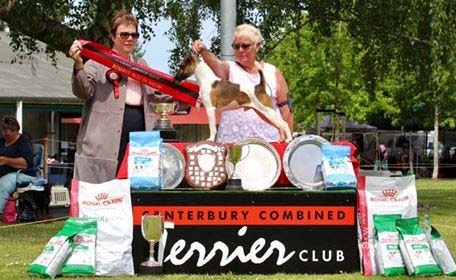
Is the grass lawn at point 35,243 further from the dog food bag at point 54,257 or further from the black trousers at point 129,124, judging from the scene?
the black trousers at point 129,124

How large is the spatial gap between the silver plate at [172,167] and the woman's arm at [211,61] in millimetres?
596

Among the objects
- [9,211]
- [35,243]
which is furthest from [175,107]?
[9,211]

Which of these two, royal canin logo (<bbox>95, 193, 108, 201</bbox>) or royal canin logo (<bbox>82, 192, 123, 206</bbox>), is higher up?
royal canin logo (<bbox>95, 193, 108, 201</bbox>)

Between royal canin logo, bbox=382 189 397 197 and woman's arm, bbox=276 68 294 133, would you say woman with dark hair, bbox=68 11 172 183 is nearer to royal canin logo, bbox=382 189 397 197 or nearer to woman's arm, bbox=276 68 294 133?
woman's arm, bbox=276 68 294 133

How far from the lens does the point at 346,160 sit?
17.1 feet

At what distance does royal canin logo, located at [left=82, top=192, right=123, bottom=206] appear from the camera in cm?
508


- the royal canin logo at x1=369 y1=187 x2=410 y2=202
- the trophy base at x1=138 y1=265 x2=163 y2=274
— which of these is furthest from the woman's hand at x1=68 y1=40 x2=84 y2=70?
the royal canin logo at x1=369 y1=187 x2=410 y2=202

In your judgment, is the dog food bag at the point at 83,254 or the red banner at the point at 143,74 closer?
the dog food bag at the point at 83,254

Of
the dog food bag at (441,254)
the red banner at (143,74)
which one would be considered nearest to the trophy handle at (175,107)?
the red banner at (143,74)

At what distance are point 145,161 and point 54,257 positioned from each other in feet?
2.50

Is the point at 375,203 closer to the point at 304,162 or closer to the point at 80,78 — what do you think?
the point at 304,162

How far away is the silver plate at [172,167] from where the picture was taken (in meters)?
5.26

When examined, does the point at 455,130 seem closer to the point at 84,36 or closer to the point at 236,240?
the point at 84,36

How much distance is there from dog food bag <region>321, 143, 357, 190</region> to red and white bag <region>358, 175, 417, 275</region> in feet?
0.25
